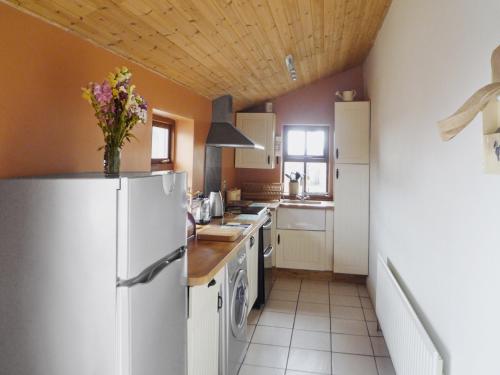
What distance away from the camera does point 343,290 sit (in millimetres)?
4332

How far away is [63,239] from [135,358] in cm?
47

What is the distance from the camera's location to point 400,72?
2.65m

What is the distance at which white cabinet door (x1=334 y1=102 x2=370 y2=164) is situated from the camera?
434 cm

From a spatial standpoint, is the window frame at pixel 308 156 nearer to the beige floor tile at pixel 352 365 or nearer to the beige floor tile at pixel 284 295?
the beige floor tile at pixel 284 295

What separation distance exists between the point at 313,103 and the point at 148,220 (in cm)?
422

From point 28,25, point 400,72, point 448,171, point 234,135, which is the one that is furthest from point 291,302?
point 28,25

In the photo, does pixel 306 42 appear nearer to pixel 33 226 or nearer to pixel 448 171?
pixel 448 171

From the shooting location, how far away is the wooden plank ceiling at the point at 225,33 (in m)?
1.79

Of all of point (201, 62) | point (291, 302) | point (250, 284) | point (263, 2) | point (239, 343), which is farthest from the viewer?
point (291, 302)

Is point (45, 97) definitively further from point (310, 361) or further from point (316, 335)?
point (316, 335)

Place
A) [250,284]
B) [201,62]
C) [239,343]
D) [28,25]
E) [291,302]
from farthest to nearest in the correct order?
[291,302], [250,284], [201,62], [239,343], [28,25]

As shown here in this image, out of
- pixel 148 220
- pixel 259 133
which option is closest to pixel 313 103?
pixel 259 133

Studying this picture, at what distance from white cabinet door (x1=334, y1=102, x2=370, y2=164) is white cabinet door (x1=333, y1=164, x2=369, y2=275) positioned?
0.38ft

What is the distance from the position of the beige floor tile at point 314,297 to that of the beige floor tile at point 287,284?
17 cm
